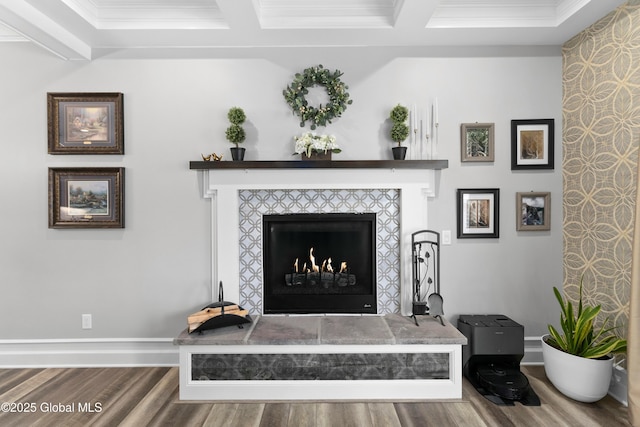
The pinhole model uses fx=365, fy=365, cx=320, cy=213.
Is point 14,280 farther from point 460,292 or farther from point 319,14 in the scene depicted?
point 460,292

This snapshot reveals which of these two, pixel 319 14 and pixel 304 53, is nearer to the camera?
pixel 319 14

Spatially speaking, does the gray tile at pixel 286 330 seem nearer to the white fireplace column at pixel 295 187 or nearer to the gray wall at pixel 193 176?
the white fireplace column at pixel 295 187

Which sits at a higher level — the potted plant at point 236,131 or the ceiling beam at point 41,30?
the ceiling beam at point 41,30

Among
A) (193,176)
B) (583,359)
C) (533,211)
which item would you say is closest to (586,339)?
(583,359)

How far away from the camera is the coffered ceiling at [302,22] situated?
250cm

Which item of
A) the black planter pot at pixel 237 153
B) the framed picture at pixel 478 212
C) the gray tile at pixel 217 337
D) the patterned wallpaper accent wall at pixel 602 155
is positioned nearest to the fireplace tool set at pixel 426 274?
the framed picture at pixel 478 212

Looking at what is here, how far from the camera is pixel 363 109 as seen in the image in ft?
9.65

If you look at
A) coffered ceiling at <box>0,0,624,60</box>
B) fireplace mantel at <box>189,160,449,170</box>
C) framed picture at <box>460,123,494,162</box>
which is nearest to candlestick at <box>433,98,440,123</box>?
framed picture at <box>460,123,494,162</box>

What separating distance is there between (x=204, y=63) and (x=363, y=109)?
1.33 metres

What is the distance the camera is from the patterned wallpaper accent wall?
234 cm

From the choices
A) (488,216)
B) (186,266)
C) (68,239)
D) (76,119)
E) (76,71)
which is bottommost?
(186,266)

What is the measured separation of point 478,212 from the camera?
2.93 meters

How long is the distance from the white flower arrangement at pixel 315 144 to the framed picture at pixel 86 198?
1447mm

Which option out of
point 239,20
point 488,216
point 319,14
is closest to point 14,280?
point 239,20
